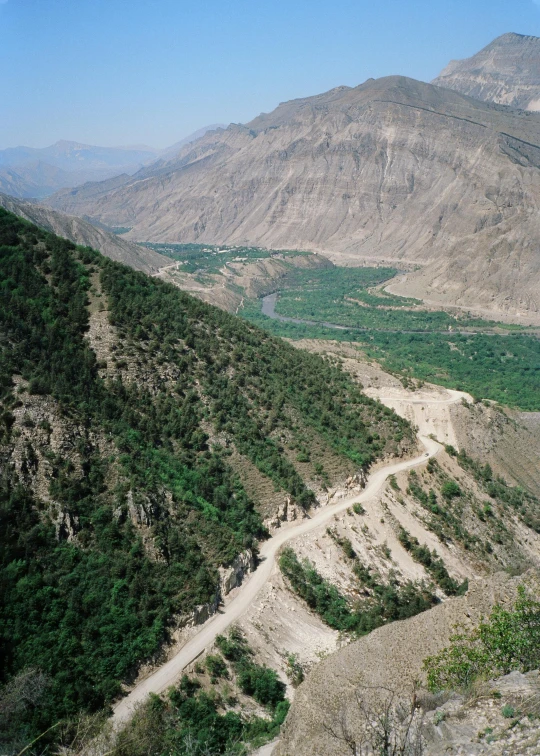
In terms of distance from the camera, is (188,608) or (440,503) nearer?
(188,608)

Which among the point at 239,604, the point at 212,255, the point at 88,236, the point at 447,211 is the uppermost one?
the point at 447,211

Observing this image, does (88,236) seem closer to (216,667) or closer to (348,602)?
(348,602)

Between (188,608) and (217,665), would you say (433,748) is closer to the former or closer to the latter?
(217,665)

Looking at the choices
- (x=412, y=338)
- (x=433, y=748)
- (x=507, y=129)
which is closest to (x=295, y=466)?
(x=433, y=748)

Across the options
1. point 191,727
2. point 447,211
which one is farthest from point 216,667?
point 447,211

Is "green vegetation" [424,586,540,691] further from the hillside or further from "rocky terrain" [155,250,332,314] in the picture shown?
"rocky terrain" [155,250,332,314]

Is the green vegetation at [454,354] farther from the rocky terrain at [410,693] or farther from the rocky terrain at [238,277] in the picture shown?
the rocky terrain at [410,693]
